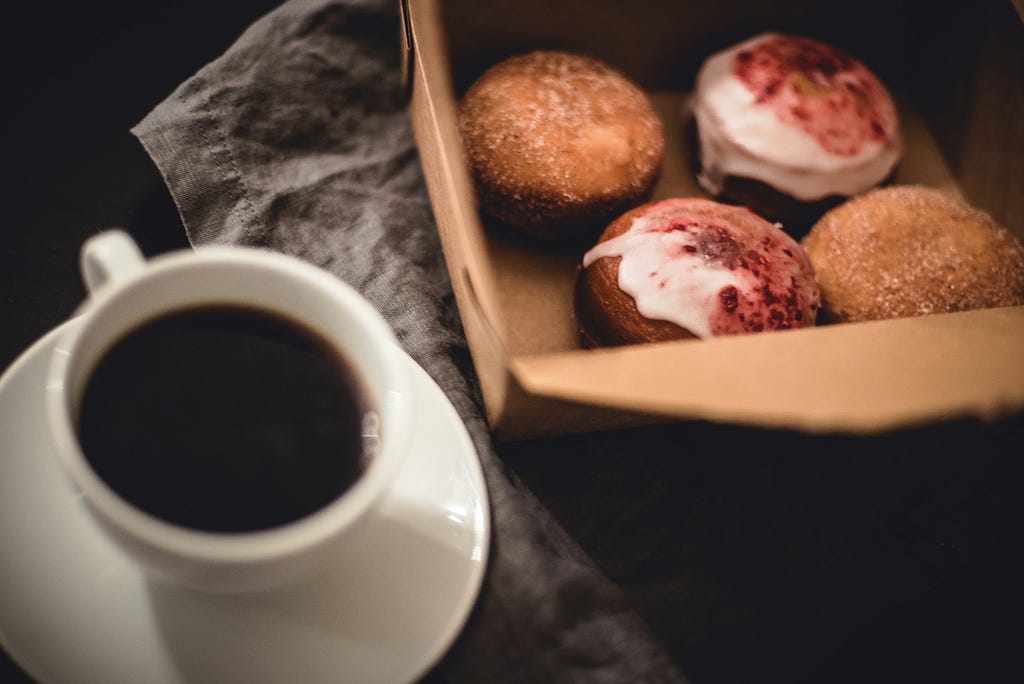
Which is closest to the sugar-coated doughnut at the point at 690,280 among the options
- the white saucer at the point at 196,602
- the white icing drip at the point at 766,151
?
the white icing drip at the point at 766,151

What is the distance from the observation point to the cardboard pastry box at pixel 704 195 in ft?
1.56

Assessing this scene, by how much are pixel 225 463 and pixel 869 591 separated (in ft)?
1.94

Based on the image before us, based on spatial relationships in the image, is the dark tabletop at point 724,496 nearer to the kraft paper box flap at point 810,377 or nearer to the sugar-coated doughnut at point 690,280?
the sugar-coated doughnut at point 690,280

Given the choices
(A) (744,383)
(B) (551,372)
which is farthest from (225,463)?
(A) (744,383)

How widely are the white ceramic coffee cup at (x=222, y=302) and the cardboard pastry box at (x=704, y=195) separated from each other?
0.29 feet

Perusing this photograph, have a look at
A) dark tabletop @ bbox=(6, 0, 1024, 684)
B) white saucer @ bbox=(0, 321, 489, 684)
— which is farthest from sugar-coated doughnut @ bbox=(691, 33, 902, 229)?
white saucer @ bbox=(0, 321, 489, 684)

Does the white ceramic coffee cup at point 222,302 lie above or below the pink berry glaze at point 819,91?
above

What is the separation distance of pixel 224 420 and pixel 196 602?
14cm

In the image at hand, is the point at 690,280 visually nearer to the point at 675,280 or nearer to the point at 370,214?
the point at 675,280

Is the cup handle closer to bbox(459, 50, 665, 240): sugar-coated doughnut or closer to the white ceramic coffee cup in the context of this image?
the white ceramic coffee cup

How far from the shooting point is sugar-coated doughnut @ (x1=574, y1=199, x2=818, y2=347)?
70cm

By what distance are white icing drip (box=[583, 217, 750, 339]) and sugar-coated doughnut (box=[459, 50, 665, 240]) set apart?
97 millimetres

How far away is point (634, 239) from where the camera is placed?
0.74 metres

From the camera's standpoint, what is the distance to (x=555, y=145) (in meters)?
0.78
